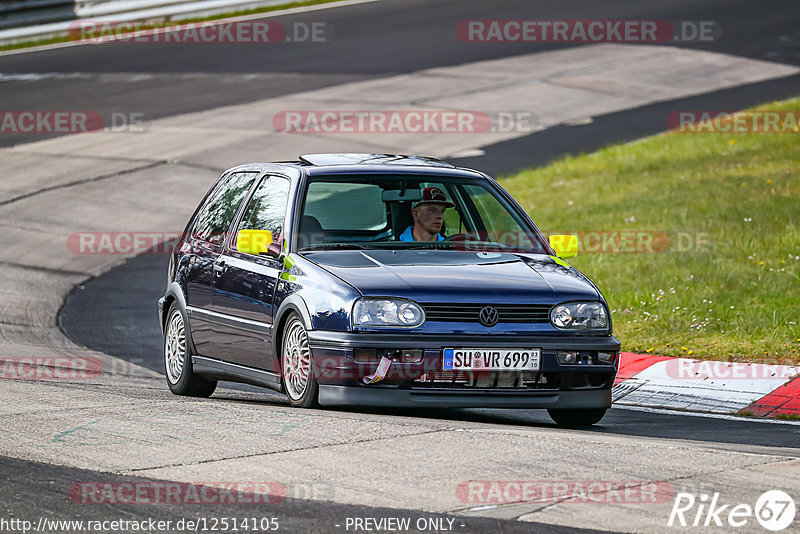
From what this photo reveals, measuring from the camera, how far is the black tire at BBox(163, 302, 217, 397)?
947 centimetres

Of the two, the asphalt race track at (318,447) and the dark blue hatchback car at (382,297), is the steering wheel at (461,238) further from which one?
the asphalt race track at (318,447)

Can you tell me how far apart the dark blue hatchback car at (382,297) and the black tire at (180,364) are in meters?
0.01

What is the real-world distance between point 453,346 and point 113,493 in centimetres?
239

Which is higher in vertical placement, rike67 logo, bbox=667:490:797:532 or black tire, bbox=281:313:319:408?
black tire, bbox=281:313:319:408

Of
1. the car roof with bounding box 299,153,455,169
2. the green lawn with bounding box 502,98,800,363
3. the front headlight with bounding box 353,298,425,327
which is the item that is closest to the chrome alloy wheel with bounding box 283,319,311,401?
the front headlight with bounding box 353,298,425,327

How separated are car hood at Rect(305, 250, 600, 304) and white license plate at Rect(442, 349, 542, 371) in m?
0.29

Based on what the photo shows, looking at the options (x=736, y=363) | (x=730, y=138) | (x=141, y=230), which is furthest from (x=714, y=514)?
(x=730, y=138)

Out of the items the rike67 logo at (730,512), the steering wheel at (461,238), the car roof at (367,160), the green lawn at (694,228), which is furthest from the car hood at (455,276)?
the green lawn at (694,228)

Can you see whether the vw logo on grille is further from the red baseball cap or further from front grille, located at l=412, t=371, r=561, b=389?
the red baseball cap

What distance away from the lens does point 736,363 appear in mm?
10320

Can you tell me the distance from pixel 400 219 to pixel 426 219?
0.17 m

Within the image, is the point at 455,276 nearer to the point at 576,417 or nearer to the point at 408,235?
the point at 408,235

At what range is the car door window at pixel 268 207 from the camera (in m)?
8.71

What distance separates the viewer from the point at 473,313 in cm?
756
